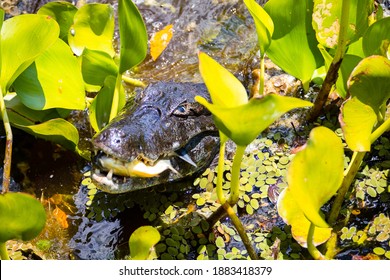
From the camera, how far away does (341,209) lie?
2617mm

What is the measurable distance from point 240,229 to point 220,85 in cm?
60

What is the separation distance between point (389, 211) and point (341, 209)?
7.9 inches

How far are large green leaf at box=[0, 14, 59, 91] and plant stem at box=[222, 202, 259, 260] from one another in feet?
3.30

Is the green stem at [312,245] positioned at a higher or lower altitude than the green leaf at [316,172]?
lower

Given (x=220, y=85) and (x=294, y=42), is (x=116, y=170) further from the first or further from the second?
(x=294, y=42)

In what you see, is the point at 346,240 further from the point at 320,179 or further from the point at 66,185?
the point at 66,185

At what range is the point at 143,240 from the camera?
2090 millimetres

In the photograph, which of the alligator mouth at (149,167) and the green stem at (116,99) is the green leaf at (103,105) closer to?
the green stem at (116,99)

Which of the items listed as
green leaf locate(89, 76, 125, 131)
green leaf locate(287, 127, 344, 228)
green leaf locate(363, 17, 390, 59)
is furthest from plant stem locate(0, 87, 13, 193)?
green leaf locate(363, 17, 390, 59)

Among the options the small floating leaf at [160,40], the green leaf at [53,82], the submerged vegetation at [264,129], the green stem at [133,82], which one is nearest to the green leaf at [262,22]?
the submerged vegetation at [264,129]

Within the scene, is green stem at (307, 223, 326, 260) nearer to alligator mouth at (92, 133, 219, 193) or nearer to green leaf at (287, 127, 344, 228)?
green leaf at (287, 127, 344, 228)

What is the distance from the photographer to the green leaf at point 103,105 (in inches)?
110

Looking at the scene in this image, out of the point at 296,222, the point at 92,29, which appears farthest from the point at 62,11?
the point at 296,222

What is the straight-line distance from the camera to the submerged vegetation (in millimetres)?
2229
